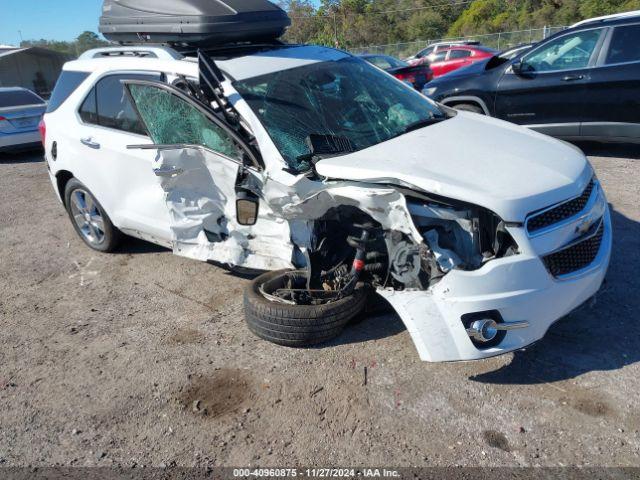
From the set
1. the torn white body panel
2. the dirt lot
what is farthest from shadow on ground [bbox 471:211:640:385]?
the torn white body panel

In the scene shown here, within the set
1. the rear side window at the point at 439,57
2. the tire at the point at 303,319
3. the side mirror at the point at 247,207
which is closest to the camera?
the tire at the point at 303,319

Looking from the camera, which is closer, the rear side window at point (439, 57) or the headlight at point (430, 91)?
the headlight at point (430, 91)

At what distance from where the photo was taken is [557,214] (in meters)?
2.96

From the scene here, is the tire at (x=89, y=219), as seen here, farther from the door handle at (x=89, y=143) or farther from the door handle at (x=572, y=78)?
the door handle at (x=572, y=78)

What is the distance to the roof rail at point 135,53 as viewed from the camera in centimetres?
429

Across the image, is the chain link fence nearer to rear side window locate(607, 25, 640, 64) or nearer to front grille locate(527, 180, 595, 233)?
rear side window locate(607, 25, 640, 64)

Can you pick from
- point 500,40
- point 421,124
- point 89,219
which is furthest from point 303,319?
point 500,40

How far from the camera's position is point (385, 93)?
14.3 feet

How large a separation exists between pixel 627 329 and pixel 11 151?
10912mm

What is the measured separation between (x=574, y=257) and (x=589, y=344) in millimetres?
673

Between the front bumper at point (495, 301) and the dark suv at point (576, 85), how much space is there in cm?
457

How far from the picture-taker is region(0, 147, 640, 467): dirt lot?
2.73 m

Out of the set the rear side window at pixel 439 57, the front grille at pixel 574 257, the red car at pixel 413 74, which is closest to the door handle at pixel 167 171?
the front grille at pixel 574 257

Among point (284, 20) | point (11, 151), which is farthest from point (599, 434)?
point (11, 151)
